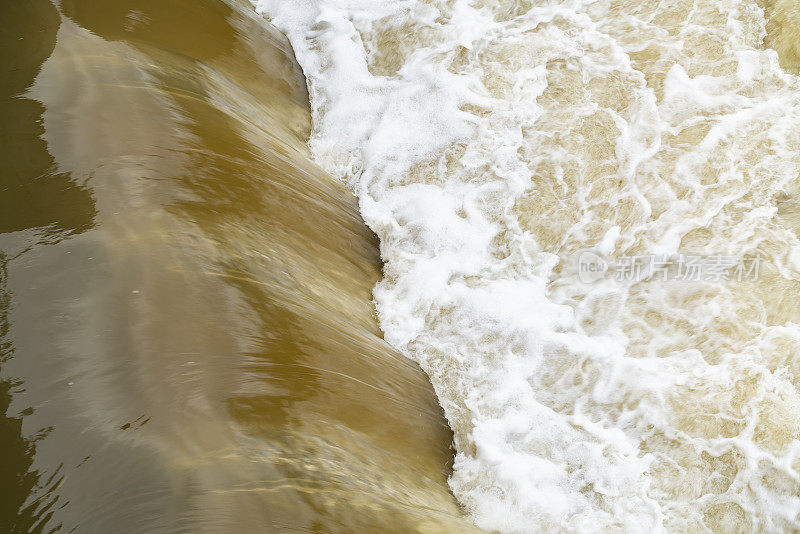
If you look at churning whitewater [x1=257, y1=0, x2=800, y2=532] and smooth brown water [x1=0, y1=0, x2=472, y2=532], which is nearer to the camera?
smooth brown water [x1=0, y1=0, x2=472, y2=532]

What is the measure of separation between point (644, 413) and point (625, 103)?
2.04 m

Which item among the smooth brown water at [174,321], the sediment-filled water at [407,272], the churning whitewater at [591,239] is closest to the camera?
the smooth brown water at [174,321]

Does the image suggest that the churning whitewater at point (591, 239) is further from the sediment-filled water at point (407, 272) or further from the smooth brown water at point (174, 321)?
the smooth brown water at point (174, 321)

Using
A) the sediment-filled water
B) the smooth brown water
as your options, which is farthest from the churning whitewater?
the smooth brown water

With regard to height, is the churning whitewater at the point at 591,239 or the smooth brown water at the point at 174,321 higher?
the churning whitewater at the point at 591,239

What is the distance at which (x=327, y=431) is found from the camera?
252cm

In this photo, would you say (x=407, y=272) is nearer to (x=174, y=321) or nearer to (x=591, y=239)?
(x=591, y=239)

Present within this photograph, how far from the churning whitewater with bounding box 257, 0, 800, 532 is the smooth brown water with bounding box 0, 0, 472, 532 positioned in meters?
0.39

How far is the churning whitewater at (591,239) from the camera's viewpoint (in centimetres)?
306

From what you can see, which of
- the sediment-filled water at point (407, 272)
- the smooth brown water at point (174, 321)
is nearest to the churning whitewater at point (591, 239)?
the sediment-filled water at point (407, 272)

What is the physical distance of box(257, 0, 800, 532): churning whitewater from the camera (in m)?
3.06

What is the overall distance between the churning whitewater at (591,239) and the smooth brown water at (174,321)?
15.2 inches

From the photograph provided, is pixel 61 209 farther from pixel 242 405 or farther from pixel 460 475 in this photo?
pixel 460 475

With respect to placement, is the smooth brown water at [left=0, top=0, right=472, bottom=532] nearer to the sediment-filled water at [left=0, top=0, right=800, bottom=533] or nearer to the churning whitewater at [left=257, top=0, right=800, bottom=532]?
the sediment-filled water at [left=0, top=0, right=800, bottom=533]
